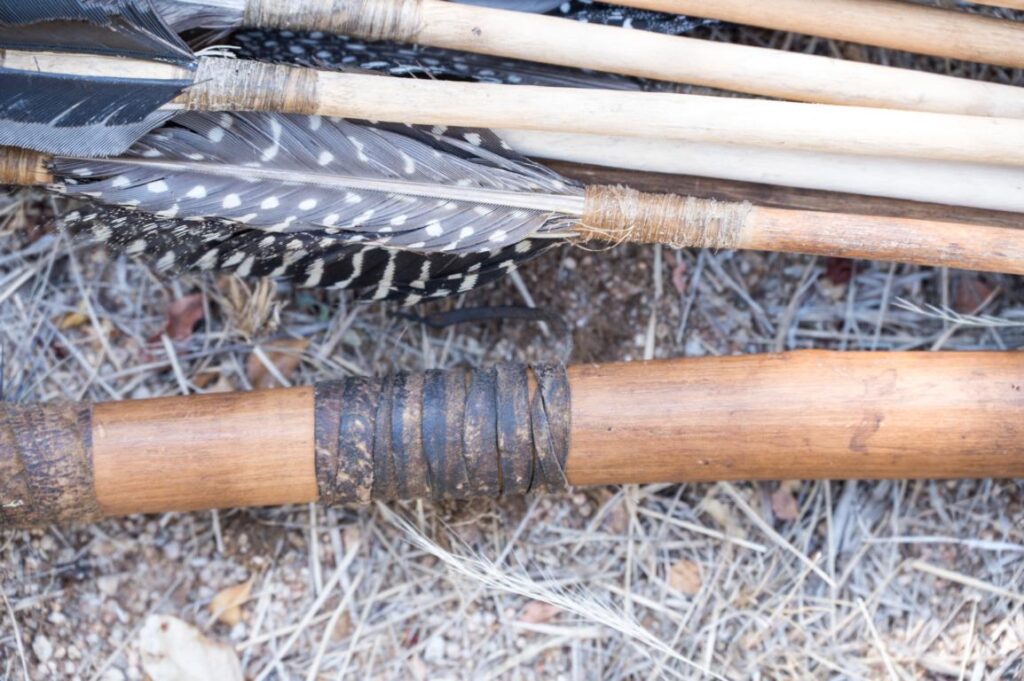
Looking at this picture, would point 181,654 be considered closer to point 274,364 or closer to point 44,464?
point 44,464

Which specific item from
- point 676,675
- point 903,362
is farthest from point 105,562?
point 903,362

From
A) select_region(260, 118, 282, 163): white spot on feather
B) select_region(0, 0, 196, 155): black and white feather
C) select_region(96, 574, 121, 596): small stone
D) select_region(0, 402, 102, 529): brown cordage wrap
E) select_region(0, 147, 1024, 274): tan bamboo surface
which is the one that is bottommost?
select_region(96, 574, 121, 596): small stone

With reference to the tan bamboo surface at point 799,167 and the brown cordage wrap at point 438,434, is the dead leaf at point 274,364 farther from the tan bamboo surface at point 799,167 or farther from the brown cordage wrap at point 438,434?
the tan bamboo surface at point 799,167

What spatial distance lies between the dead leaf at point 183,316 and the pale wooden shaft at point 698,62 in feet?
2.81

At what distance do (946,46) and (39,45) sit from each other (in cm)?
183

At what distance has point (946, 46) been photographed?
224 centimetres

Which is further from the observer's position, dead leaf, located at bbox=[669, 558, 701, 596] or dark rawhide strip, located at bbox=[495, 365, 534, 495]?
dead leaf, located at bbox=[669, 558, 701, 596]

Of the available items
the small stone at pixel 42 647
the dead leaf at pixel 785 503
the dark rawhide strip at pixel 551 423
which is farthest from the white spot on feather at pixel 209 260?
the dead leaf at pixel 785 503

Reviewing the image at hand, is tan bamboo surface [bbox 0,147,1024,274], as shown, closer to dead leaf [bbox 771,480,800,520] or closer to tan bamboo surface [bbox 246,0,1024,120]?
tan bamboo surface [bbox 246,0,1024,120]

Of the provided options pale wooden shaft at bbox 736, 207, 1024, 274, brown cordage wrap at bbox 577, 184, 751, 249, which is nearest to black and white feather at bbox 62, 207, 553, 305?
brown cordage wrap at bbox 577, 184, 751, 249

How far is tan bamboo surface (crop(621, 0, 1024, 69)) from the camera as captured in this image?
221 centimetres

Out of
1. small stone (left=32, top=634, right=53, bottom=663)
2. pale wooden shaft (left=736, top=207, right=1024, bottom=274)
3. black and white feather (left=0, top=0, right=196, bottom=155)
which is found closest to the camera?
black and white feather (left=0, top=0, right=196, bottom=155)

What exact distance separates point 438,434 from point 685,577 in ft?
2.35

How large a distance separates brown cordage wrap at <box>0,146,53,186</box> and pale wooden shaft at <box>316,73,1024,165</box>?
0.58m
